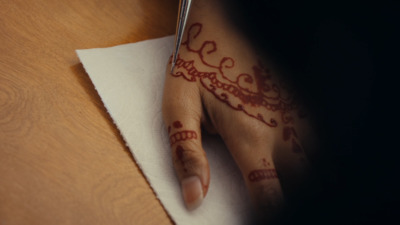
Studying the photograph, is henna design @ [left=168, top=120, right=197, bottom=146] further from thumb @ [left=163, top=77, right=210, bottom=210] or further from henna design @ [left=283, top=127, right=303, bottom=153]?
henna design @ [left=283, top=127, right=303, bottom=153]

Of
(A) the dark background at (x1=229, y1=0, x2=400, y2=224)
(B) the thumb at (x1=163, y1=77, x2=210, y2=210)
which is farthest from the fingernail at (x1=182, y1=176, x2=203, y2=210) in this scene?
(A) the dark background at (x1=229, y1=0, x2=400, y2=224)

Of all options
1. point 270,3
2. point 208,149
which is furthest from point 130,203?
point 270,3

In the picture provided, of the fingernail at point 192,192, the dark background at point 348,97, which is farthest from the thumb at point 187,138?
the dark background at point 348,97

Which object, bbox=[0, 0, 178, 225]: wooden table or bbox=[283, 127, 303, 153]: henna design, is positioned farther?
bbox=[283, 127, 303, 153]: henna design

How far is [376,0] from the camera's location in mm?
422

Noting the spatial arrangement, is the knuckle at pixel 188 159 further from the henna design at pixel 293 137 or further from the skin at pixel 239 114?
the henna design at pixel 293 137

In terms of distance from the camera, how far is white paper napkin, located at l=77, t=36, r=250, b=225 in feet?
1.43

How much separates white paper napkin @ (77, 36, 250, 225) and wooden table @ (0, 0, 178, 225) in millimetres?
15

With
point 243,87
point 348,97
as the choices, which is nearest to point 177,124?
point 243,87

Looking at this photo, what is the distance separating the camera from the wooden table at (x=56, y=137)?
366mm

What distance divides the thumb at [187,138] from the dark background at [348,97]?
136mm

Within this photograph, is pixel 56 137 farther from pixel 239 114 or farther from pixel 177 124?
pixel 239 114

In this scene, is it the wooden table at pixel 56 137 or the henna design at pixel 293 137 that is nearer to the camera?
the wooden table at pixel 56 137

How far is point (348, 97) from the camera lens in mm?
447
